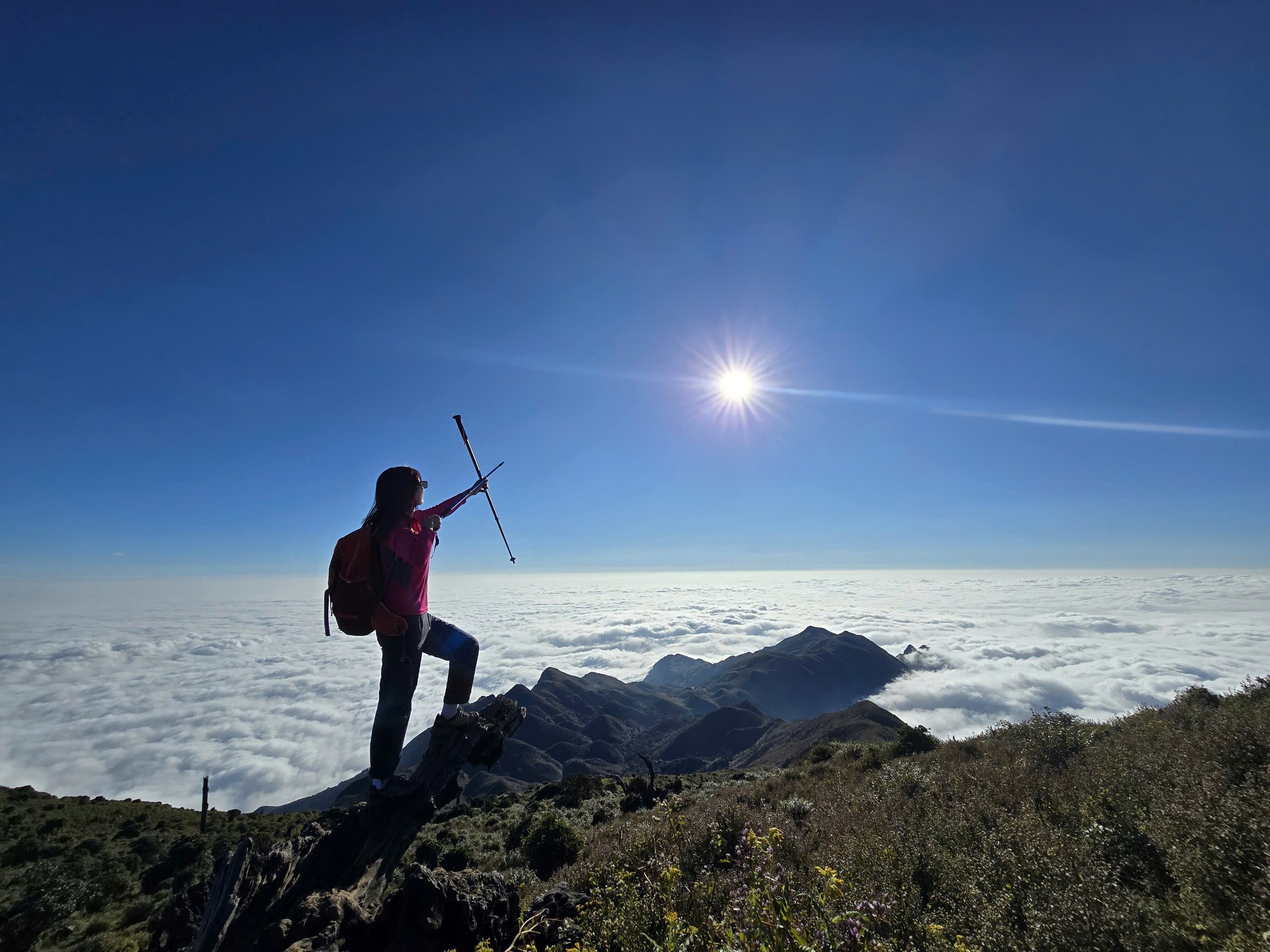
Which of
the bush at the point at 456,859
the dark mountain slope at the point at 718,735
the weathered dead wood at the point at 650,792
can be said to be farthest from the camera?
the dark mountain slope at the point at 718,735

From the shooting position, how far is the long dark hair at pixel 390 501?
5.45 metres

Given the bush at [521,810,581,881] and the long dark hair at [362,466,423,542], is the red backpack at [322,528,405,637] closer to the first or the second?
the long dark hair at [362,466,423,542]

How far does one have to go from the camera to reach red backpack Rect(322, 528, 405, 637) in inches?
204

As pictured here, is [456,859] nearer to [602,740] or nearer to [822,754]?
[822,754]

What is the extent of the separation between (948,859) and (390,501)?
731 cm

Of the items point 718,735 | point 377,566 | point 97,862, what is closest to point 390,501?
point 377,566

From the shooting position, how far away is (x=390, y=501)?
5570mm

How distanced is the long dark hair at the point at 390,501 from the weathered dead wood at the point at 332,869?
2.89 metres

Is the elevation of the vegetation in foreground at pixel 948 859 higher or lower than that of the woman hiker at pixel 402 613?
lower

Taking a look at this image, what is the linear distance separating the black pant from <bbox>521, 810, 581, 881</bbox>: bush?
565 cm

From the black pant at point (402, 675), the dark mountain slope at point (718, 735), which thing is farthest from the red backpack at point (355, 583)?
the dark mountain slope at point (718, 735)

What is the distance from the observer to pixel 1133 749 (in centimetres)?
804

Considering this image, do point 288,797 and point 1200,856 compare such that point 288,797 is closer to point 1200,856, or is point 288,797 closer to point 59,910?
point 59,910

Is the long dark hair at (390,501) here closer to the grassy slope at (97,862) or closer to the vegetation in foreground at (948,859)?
the vegetation in foreground at (948,859)
